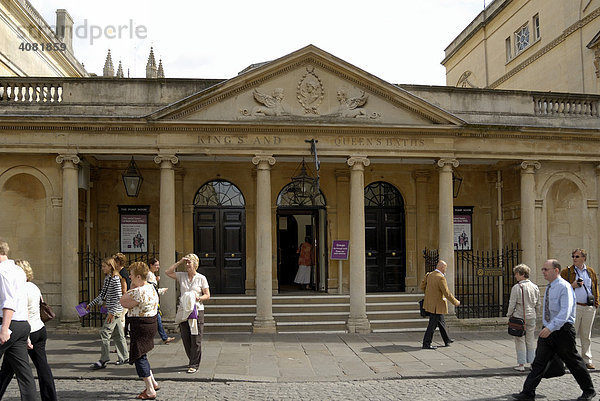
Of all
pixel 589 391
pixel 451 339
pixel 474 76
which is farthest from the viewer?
pixel 474 76

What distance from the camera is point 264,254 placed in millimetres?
14344

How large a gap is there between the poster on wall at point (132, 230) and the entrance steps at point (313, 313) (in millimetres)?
2718

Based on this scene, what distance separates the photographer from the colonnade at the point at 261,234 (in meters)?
14.0

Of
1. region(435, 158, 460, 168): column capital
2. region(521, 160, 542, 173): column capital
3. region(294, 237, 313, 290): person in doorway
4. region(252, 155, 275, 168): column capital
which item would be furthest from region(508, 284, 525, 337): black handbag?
region(294, 237, 313, 290): person in doorway

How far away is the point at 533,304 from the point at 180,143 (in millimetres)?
8623

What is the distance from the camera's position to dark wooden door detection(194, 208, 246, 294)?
56.3ft

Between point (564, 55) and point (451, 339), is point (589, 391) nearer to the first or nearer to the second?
point (451, 339)

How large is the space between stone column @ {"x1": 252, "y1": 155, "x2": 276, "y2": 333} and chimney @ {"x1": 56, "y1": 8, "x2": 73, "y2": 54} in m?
20.3

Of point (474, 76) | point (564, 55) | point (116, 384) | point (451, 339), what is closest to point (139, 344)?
point (116, 384)

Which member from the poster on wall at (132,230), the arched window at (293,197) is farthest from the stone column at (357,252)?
the poster on wall at (132,230)

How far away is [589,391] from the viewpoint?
7.84m

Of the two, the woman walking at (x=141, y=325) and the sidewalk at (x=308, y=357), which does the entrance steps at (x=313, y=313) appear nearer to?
the sidewalk at (x=308, y=357)

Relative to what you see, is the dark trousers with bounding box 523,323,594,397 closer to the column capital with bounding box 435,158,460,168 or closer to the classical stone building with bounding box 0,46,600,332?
the classical stone building with bounding box 0,46,600,332

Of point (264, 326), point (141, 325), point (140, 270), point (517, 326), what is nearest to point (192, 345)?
point (141, 325)
